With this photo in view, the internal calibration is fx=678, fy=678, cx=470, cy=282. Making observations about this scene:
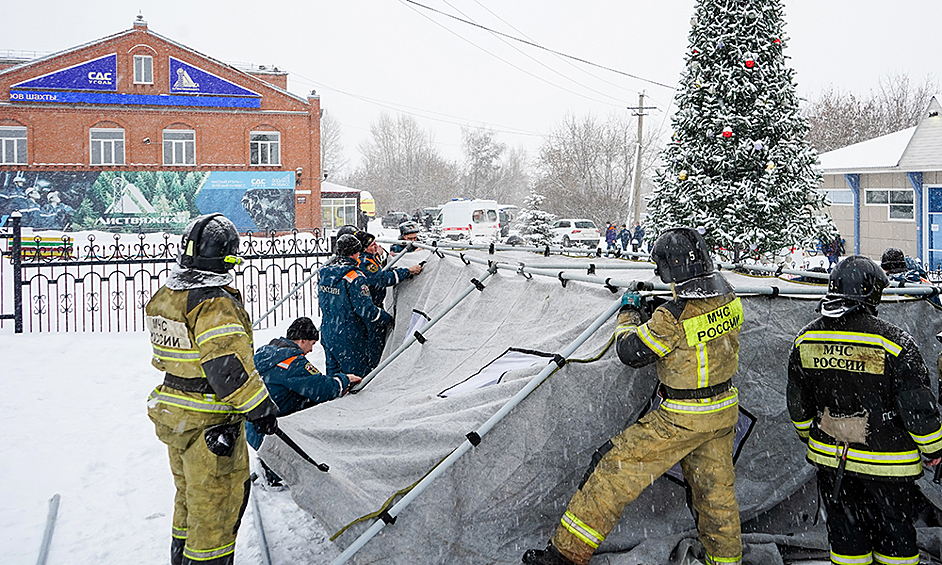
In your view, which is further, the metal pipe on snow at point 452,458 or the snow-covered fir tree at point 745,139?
the snow-covered fir tree at point 745,139

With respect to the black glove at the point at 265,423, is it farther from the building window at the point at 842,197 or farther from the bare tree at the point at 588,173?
the bare tree at the point at 588,173

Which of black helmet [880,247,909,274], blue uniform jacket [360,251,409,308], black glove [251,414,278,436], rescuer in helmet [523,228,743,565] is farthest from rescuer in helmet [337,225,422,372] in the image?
black helmet [880,247,909,274]

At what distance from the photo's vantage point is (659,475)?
3365 mm

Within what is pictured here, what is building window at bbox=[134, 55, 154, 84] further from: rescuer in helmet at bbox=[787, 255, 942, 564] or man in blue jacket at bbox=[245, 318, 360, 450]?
rescuer in helmet at bbox=[787, 255, 942, 564]

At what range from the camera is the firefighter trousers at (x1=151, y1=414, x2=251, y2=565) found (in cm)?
348

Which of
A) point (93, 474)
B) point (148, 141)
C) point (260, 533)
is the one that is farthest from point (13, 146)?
point (260, 533)

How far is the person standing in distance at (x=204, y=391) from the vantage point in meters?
3.42

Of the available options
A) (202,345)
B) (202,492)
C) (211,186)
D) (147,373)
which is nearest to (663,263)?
(202,345)

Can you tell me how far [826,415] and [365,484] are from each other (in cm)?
245

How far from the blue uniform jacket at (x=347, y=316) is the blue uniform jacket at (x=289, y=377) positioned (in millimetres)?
1660

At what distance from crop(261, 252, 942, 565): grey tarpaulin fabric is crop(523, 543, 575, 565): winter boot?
93mm

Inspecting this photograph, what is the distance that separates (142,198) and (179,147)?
122 inches

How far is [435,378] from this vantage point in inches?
194

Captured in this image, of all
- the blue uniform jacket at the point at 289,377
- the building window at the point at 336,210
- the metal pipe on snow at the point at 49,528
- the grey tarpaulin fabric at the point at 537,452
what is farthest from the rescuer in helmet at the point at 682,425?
the building window at the point at 336,210
